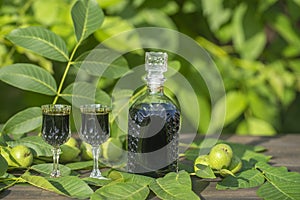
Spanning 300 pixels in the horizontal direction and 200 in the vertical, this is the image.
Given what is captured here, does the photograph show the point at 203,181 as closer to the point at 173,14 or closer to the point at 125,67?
the point at 125,67

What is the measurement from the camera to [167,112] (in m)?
1.14

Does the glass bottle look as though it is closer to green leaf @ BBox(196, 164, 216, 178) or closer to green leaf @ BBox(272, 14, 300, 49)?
green leaf @ BBox(196, 164, 216, 178)

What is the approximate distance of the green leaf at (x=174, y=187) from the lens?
1004 millimetres

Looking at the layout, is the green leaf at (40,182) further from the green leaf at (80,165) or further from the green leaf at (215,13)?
the green leaf at (215,13)

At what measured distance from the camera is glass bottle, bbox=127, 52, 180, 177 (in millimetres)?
1128

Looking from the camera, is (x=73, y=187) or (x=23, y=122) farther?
(x=23, y=122)

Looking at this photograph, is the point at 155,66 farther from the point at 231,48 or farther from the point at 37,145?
the point at 231,48

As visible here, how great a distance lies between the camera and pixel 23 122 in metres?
1.27

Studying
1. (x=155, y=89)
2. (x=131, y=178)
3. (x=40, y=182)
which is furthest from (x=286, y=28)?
(x=40, y=182)

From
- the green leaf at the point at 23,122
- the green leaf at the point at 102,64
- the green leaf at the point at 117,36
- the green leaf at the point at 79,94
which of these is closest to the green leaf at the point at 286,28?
the green leaf at the point at 117,36

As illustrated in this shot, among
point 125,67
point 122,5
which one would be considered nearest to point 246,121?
point 122,5

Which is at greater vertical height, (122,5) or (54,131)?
(122,5)

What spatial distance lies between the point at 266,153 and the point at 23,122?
60 centimetres

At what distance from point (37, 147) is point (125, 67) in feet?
1.01
